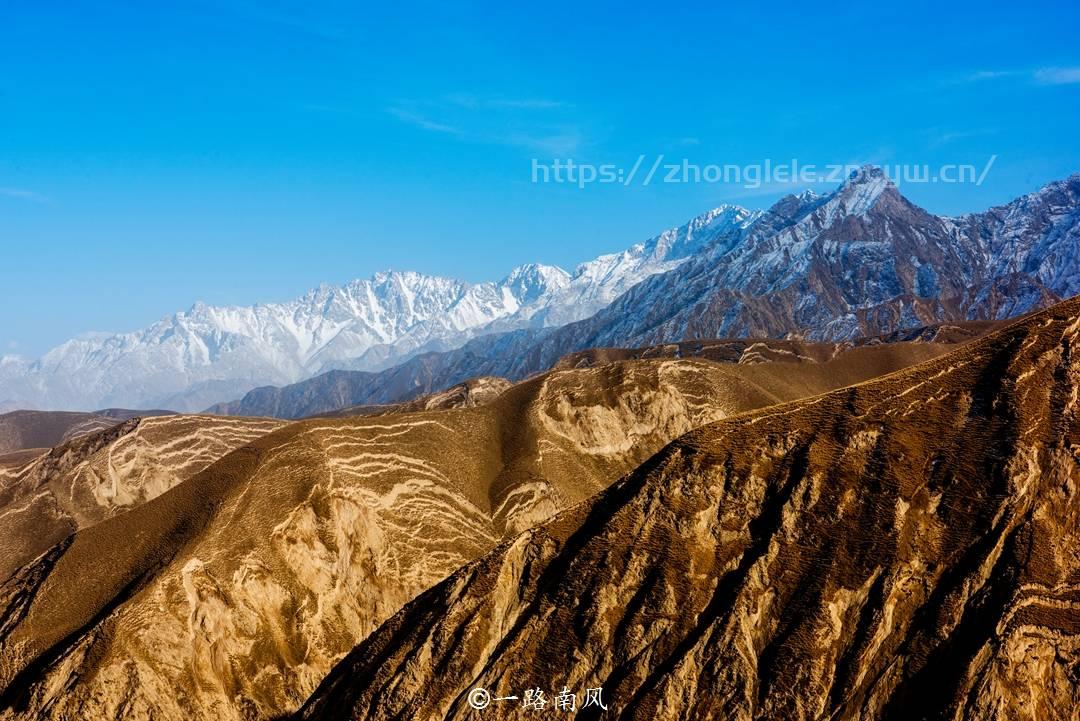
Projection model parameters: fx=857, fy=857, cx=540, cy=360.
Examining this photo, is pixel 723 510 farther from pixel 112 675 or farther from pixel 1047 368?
pixel 112 675

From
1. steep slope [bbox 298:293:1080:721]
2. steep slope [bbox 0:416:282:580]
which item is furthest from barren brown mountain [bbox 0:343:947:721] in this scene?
steep slope [bbox 0:416:282:580]

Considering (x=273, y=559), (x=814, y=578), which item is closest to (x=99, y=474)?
(x=273, y=559)

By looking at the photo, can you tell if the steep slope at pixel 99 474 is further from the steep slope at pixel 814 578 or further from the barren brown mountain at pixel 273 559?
the steep slope at pixel 814 578

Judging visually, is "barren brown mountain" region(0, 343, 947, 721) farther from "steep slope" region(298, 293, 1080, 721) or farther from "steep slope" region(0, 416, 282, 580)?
"steep slope" region(0, 416, 282, 580)

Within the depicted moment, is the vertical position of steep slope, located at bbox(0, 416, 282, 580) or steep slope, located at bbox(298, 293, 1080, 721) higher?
steep slope, located at bbox(298, 293, 1080, 721)

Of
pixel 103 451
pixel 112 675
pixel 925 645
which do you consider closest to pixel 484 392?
pixel 103 451
